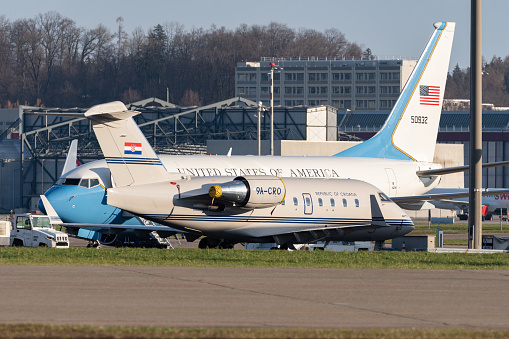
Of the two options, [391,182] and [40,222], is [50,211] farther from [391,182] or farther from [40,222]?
[391,182]

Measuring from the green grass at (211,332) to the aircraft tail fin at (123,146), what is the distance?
18245 mm

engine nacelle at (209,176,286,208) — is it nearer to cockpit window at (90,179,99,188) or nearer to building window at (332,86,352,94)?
cockpit window at (90,179,99,188)

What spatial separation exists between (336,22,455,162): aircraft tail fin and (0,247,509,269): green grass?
17.8 metres

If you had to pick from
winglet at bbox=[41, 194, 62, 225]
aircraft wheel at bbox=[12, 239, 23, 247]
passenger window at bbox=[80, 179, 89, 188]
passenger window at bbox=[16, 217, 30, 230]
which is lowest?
aircraft wheel at bbox=[12, 239, 23, 247]

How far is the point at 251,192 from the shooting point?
3394 cm

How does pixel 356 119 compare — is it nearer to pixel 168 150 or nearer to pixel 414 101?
pixel 168 150

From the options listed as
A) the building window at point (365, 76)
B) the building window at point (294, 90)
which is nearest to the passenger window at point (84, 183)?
the building window at point (294, 90)

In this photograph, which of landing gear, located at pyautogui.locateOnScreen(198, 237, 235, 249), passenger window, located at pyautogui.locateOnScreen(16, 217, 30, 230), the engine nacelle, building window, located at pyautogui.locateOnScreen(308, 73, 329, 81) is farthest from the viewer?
building window, located at pyautogui.locateOnScreen(308, 73, 329, 81)

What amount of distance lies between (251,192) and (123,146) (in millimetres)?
5014

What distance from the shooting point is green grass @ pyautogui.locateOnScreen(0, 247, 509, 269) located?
27391mm

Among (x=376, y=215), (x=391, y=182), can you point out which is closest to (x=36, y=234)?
(x=376, y=215)

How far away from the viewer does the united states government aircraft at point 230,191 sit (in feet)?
109

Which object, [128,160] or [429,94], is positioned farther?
[429,94]

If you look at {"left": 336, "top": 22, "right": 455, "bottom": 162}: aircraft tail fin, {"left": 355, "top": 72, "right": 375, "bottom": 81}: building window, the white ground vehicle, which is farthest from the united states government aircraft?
{"left": 355, "top": 72, "right": 375, "bottom": 81}: building window
